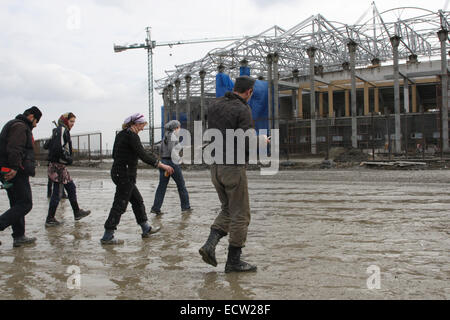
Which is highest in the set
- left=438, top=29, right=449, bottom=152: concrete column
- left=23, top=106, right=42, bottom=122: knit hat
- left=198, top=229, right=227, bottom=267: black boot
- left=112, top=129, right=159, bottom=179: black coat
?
left=438, top=29, right=449, bottom=152: concrete column

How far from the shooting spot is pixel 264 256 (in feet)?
15.1

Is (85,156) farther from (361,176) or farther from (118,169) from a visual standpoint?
(118,169)

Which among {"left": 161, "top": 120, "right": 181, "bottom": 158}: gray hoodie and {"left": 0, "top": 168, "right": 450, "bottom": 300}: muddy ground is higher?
{"left": 161, "top": 120, "right": 181, "bottom": 158}: gray hoodie

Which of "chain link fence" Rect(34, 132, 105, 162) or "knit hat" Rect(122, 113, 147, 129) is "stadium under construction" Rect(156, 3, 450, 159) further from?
"knit hat" Rect(122, 113, 147, 129)

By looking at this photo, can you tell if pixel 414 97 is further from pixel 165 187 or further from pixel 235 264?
pixel 235 264

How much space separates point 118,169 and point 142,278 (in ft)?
6.32

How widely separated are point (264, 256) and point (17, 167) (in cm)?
312

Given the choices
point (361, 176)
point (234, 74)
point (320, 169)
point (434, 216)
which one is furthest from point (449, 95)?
point (234, 74)

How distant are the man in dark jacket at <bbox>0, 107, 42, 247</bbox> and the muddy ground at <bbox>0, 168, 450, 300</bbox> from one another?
331 mm

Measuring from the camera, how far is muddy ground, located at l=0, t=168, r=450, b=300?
3484 mm

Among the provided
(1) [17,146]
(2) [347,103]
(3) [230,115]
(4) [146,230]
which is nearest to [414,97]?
(2) [347,103]

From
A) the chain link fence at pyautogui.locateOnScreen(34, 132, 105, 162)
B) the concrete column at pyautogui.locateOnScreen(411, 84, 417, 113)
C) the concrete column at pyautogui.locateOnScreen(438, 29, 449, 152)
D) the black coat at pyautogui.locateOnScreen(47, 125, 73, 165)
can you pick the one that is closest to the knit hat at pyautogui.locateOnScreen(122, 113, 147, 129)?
the black coat at pyautogui.locateOnScreen(47, 125, 73, 165)

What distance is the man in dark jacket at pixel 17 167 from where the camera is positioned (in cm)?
522

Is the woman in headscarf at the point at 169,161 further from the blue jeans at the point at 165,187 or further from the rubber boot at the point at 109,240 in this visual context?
the rubber boot at the point at 109,240
